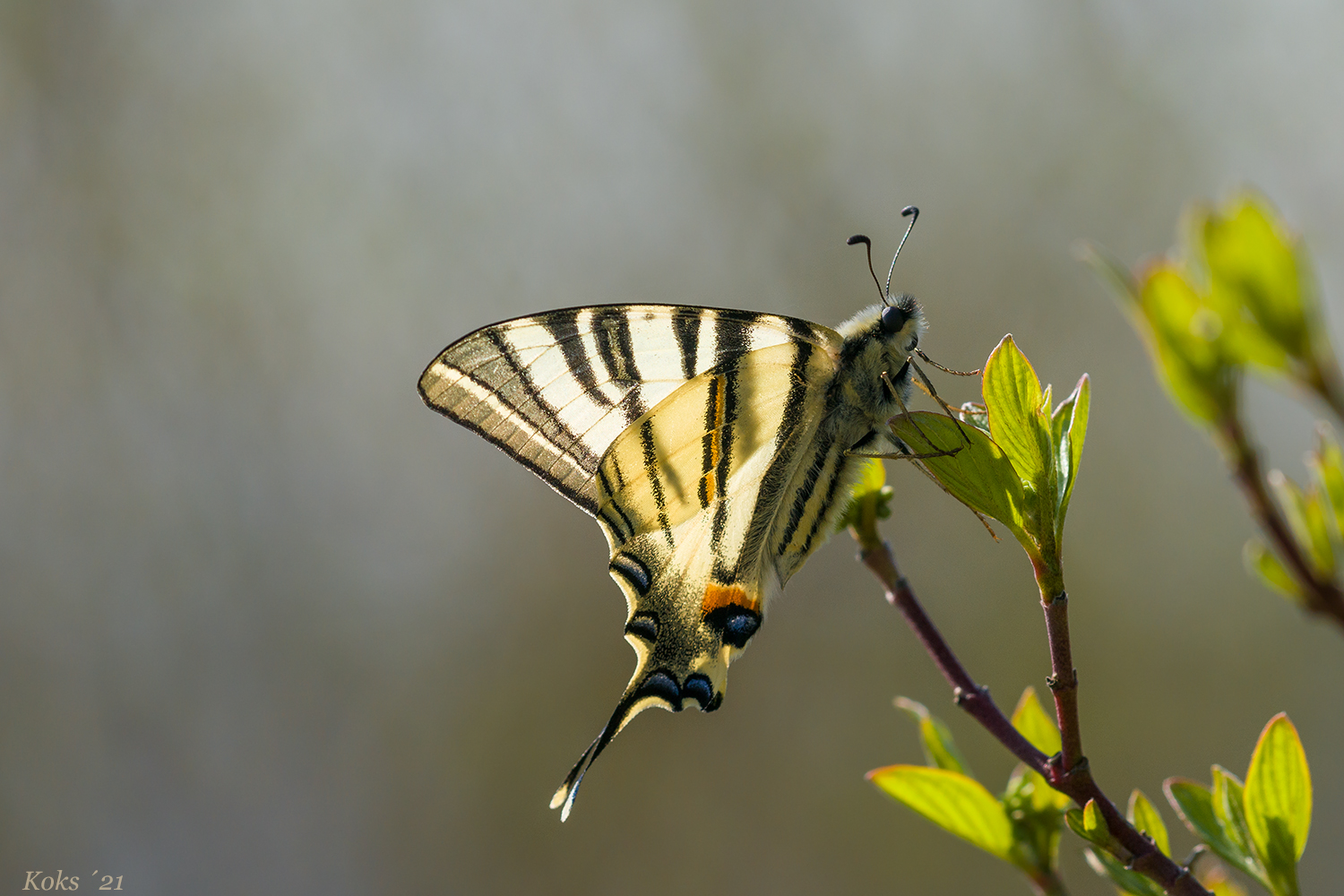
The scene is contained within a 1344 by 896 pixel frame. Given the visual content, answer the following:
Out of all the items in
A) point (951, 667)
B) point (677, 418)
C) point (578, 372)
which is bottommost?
point (951, 667)

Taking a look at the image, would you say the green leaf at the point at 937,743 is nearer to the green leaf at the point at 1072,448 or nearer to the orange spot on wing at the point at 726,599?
the green leaf at the point at 1072,448

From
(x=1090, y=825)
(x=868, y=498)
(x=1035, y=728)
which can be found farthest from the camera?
(x=868, y=498)

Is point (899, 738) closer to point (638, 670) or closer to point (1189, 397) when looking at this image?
point (638, 670)

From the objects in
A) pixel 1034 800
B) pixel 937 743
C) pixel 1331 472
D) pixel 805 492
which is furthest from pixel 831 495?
pixel 1331 472

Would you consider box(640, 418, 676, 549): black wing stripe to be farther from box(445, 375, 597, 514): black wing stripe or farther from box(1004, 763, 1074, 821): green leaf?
box(1004, 763, 1074, 821): green leaf

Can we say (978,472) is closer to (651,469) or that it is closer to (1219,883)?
(1219,883)

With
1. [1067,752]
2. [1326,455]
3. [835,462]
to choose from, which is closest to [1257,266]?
[1326,455]
